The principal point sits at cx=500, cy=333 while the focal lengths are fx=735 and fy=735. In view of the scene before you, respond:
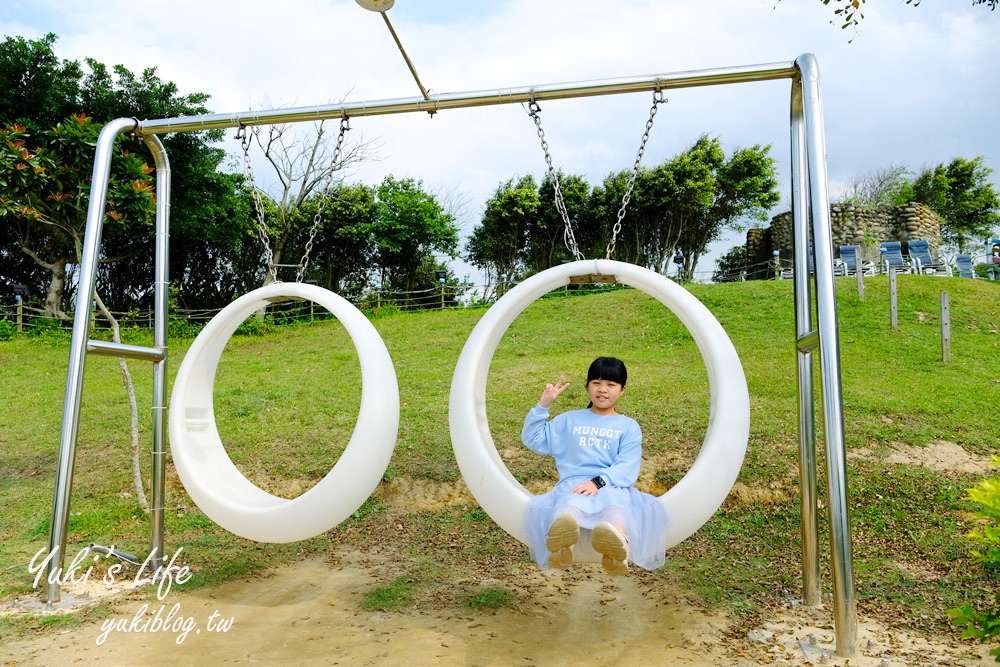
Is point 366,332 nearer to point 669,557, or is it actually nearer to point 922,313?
point 669,557

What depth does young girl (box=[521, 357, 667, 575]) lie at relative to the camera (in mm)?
2859

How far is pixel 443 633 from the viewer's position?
3.53 m

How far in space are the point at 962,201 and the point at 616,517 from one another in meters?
31.2

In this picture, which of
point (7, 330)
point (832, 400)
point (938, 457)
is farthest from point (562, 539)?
point (7, 330)

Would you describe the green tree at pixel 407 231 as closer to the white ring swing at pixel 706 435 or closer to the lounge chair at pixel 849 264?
the lounge chair at pixel 849 264

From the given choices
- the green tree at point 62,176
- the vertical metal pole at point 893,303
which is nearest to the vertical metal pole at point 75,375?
the green tree at point 62,176

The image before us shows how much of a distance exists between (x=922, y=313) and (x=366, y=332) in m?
10.5

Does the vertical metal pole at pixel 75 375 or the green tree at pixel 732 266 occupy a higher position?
the green tree at pixel 732 266

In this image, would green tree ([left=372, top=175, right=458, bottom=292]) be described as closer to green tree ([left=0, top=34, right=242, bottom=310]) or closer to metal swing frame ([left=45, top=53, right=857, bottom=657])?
green tree ([left=0, top=34, right=242, bottom=310])

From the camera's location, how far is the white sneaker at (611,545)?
278cm

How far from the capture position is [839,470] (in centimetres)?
292

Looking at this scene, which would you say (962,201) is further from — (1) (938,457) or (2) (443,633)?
(2) (443,633)

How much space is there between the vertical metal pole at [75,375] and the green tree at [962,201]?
31.5 meters

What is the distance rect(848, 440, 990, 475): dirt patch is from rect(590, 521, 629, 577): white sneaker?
3.83m
